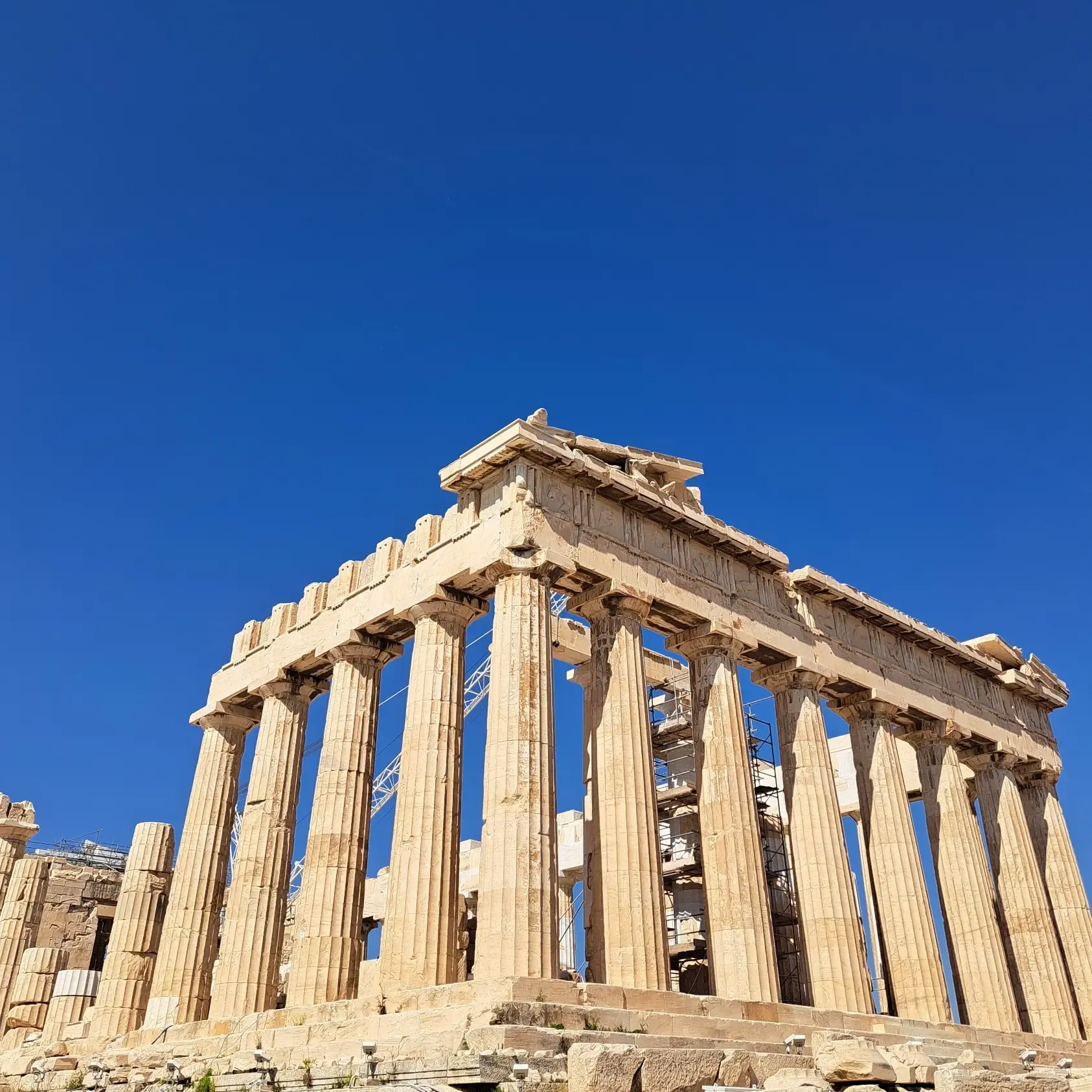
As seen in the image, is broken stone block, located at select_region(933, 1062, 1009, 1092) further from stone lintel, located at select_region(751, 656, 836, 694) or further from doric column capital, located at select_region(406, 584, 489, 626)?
stone lintel, located at select_region(751, 656, 836, 694)

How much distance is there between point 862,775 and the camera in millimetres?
27125

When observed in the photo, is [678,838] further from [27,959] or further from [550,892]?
[27,959]

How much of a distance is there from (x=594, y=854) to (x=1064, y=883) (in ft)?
58.8

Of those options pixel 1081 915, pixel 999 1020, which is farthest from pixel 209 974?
pixel 1081 915

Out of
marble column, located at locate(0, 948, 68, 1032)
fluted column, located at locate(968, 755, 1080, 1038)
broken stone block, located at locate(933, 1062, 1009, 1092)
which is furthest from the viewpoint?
marble column, located at locate(0, 948, 68, 1032)

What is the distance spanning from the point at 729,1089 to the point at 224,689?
19072 millimetres

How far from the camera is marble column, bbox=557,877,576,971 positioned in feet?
105

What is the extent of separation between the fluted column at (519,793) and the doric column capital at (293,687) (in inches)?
302

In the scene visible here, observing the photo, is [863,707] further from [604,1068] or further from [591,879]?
[604,1068]

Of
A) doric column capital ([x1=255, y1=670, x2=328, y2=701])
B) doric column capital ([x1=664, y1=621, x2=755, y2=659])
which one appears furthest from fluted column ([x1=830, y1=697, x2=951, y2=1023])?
doric column capital ([x1=255, y1=670, x2=328, y2=701])

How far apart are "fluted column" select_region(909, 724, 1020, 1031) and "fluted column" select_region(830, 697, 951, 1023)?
1.82m

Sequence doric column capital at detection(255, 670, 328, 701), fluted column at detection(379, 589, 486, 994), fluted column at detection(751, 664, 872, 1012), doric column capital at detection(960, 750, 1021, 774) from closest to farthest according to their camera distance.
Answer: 1. fluted column at detection(379, 589, 486, 994)
2. fluted column at detection(751, 664, 872, 1012)
3. doric column capital at detection(255, 670, 328, 701)
4. doric column capital at detection(960, 750, 1021, 774)

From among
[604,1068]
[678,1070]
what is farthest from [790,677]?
[604,1068]

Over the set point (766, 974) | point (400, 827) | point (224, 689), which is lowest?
point (766, 974)
